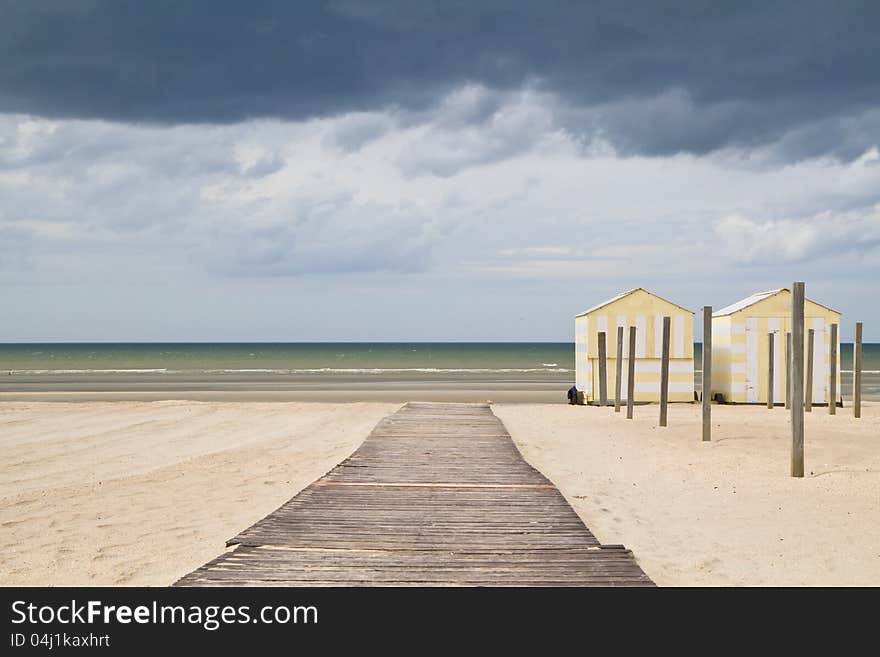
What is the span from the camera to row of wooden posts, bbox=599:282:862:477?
10.8 meters

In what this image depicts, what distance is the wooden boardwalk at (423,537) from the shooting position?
5250mm

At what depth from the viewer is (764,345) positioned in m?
22.6

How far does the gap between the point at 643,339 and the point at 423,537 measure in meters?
17.6

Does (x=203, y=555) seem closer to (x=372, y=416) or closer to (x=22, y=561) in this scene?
A: (x=22, y=561)

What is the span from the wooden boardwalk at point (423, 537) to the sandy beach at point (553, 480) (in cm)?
64

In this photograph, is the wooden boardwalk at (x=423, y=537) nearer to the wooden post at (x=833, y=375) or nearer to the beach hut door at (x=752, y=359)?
the wooden post at (x=833, y=375)

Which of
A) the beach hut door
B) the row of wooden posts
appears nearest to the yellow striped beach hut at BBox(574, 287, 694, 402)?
the row of wooden posts

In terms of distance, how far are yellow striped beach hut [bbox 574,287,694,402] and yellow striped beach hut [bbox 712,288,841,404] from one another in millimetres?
1176

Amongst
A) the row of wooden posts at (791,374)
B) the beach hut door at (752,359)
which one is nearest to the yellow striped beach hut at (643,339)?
the row of wooden posts at (791,374)

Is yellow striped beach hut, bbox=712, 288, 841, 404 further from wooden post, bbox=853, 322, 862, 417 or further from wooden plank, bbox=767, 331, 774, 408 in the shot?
wooden post, bbox=853, 322, 862, 417

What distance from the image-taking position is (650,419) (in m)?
19.0

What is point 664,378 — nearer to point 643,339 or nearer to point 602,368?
point 602,368
